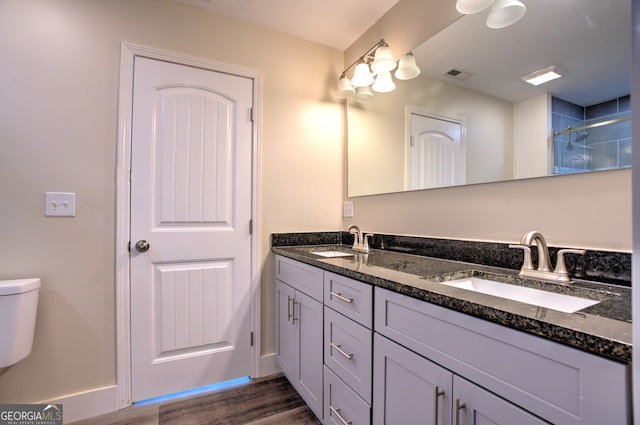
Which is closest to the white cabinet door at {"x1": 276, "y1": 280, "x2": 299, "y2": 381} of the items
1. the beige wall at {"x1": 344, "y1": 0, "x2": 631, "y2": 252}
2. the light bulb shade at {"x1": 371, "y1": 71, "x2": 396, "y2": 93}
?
the beige wall at {"x1": 344, "y1": 0, "x2": 631, "y2": 252}

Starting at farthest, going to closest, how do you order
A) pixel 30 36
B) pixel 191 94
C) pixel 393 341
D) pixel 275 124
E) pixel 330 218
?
1. pixel 330 218
2. pixel 275 124
3. pixel 191 94
4. pixel 30 36
5. pixel 393 341

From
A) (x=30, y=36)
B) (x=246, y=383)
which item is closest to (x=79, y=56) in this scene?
(x=30, y=36)

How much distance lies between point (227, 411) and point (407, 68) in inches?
86.9

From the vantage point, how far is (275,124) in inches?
81.4

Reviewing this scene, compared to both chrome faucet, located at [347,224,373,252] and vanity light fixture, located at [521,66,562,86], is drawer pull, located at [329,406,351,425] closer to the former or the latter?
chrome faucet, located at [347,224,373,252]

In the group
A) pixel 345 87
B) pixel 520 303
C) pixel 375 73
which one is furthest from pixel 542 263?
pixel 345 87

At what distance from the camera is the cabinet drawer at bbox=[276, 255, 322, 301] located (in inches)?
57.7

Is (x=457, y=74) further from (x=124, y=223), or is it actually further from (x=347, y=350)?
(x=124, y=223)

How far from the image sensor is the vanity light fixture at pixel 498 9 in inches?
47.2

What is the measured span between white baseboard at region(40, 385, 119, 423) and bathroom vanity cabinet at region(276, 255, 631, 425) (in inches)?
41.8

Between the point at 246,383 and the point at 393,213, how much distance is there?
144 cm

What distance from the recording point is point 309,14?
1.91m

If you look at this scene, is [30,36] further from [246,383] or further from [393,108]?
[246,383]

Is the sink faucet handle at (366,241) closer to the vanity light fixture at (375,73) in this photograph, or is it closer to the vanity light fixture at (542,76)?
the vanity light fixture at (375,73)
